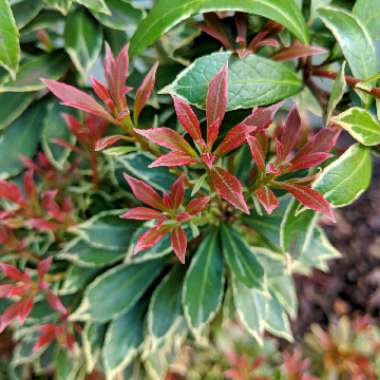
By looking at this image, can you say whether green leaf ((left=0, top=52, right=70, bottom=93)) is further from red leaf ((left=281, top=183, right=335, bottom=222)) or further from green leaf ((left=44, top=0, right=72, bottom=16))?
red leaf ((left=281, top=183, right=335, bottom=222))

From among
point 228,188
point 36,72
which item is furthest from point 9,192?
point 228,188

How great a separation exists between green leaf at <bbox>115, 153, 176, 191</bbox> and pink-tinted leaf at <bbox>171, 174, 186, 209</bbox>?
21cm

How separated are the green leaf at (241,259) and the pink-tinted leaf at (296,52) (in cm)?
33

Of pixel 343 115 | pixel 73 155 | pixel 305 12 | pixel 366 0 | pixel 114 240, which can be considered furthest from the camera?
pixel 73 155

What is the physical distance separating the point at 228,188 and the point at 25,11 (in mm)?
564

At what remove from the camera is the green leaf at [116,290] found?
1039 mm

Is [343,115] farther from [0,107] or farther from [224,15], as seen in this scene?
[0,107]

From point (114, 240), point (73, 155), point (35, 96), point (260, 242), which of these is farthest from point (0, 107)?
point (260, 242)

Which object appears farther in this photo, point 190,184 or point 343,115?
point 190,184

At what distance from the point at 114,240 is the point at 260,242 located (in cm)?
30

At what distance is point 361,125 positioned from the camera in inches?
27.8

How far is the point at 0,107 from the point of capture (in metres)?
1.05

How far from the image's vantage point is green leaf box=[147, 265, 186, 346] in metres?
1.05

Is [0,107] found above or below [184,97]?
below
